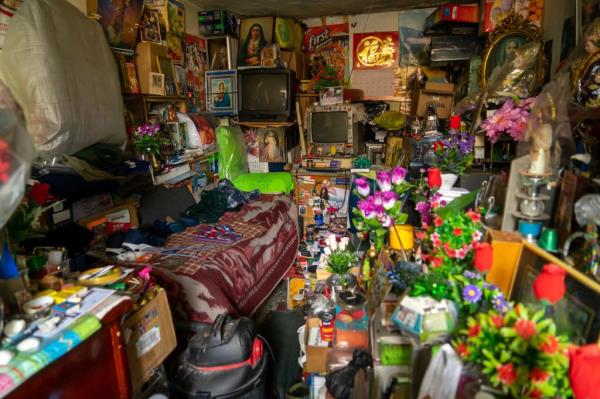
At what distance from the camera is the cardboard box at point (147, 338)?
4.20ft

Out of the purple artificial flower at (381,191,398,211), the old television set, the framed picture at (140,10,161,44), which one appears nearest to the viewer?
the purple artificial flower at (381,191,398,211)

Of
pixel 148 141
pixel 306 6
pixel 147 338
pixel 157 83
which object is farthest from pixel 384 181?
pixel 306 6

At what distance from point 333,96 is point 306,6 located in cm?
104

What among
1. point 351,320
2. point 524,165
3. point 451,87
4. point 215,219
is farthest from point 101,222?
point 451,87

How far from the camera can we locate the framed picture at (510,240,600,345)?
826mm

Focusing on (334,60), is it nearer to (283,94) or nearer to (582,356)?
(283,94)

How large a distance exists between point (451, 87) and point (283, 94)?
1584mm

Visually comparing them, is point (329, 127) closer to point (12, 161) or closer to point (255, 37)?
point (255, 37)

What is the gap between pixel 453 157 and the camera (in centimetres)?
174

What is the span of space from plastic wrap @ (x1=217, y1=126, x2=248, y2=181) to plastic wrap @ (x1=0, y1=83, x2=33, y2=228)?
9.28 feet

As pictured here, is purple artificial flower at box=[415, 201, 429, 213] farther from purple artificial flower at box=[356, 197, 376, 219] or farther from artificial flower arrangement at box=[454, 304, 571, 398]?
artificial flower arrangement at box=[454, 304, 571, 398]

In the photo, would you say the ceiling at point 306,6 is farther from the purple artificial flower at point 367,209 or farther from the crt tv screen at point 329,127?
the purple artificial flower at point 367,209

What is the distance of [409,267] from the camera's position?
1199mm

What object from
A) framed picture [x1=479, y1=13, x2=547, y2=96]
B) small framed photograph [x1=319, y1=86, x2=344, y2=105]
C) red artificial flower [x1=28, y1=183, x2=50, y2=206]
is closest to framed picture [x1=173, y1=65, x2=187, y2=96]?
small framed photograph [x1=319, y1=86, x2=344, y2=105]
